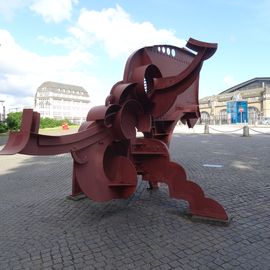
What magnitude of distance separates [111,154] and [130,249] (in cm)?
177

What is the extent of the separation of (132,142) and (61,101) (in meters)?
96.2

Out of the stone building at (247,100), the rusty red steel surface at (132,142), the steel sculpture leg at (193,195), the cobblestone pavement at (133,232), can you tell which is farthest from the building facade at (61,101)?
the steel sculpture leg at (193,195)

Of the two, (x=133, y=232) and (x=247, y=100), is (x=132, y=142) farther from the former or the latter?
(x=247, y=100)

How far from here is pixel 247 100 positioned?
70.0 metres

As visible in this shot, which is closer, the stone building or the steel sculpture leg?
the steel sculpture leg

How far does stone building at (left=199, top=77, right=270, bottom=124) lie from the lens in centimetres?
6550

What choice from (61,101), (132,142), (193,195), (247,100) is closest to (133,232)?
(193,195)

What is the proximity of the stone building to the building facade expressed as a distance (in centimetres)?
3610

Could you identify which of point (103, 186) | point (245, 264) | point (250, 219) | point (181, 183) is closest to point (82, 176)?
point (103, 186)

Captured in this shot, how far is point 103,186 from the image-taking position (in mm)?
4652

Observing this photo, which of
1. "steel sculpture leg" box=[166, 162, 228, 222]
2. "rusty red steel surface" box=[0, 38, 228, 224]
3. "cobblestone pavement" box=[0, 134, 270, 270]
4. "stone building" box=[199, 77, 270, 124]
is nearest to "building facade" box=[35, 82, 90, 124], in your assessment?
"stone building" box=[199, 77, 270, 124]

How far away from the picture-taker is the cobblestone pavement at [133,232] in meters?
3.59

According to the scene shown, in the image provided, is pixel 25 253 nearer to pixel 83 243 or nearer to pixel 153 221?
pixel 83 243

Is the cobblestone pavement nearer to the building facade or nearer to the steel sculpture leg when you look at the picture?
the steel sculpture leg
